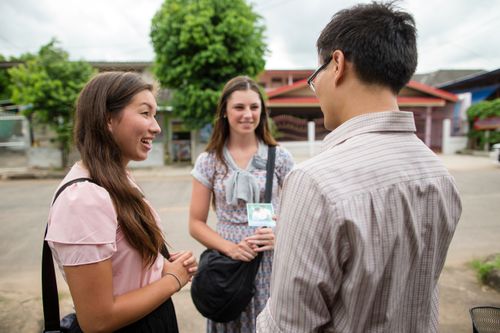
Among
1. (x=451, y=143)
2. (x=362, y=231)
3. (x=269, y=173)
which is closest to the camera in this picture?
(x=362, y=231)

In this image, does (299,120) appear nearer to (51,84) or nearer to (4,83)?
(51,84)

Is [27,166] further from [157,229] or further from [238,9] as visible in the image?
[157,229]

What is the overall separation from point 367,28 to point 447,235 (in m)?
0.60

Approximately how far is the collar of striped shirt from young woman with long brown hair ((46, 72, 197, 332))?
749 mm

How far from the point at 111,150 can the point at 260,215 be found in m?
0.85

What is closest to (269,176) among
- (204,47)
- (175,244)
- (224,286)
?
(224,286)

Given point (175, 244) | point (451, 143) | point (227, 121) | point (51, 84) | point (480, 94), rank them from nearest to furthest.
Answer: point (227, 121) → point (175, 244) → point (51, 84) → point (451, 143) → point (480, 94)

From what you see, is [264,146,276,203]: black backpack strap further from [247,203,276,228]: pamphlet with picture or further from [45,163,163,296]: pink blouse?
[45,163,163,296]: pink blouse

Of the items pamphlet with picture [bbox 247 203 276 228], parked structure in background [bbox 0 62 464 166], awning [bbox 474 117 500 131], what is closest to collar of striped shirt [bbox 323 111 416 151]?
pamphlet with picture [bbox 247 203 276 228]

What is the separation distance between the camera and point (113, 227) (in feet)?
3.46

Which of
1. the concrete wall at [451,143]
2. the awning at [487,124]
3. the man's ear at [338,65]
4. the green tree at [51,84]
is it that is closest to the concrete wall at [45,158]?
the green tree at [51,84]

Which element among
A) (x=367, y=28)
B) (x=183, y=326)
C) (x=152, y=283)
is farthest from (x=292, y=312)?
(x=183, y=326)

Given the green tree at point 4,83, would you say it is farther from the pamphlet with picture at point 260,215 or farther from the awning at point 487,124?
the awning at point 487,124

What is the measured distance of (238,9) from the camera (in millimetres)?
11039
